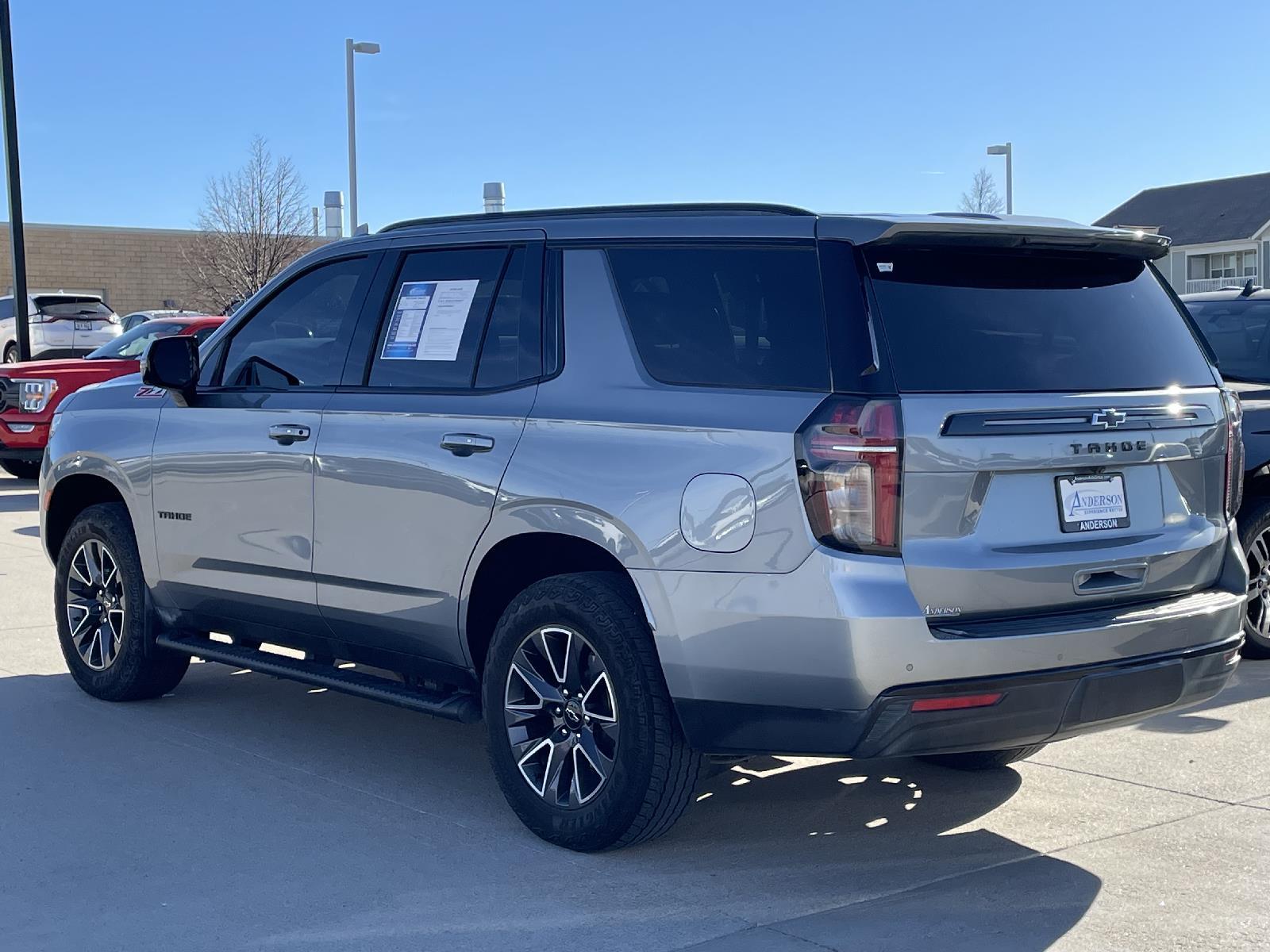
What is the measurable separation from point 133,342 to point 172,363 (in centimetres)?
1203

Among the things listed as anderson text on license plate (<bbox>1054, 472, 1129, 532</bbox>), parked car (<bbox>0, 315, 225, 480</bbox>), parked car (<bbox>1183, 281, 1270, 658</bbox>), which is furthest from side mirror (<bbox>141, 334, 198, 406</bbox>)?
parked car (<bbox>0, 315, 225, 480</bbox>)

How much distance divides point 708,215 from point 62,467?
3562mm

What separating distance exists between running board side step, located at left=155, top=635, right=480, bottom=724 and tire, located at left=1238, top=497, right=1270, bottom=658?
13.6 ft

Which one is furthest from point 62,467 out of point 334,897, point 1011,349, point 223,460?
point 1011,349

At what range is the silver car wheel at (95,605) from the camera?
6.84m

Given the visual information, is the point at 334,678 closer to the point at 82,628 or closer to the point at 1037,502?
the point at 82,628

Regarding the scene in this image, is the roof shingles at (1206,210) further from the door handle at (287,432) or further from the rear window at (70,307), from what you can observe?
the door handle at (287,432)

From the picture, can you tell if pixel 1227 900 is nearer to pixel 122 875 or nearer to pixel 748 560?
pixel 748 560

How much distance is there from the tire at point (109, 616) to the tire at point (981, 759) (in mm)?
3265

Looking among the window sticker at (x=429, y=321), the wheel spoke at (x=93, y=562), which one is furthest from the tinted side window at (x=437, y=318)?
the wheel spoke at (x=93, y=562)

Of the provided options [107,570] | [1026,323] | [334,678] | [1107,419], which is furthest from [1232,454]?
[107,570]

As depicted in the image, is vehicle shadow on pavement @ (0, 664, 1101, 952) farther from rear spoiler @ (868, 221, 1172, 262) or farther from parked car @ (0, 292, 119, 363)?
parked car @ (0, 292, 119, 363)

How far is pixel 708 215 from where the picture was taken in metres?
4.77

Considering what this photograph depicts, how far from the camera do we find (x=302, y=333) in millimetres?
6023
